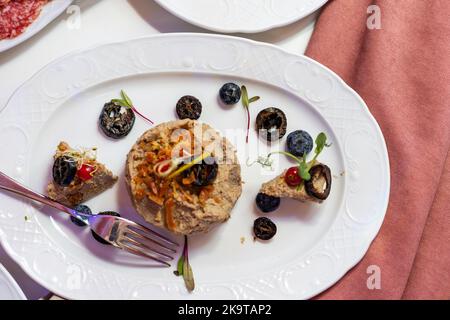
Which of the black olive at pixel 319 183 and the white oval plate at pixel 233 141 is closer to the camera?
the black olive at pixel 319 183

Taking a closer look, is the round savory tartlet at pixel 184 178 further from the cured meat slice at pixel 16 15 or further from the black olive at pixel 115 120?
the cured meat slice at pixel 16 15

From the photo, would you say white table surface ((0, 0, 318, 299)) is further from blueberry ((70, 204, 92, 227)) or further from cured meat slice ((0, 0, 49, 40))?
blueberry ((70, 204, 92, 227))

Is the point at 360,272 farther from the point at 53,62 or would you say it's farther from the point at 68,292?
the point at 53,62

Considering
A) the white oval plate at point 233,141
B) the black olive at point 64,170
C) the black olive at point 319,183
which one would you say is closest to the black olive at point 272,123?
the white oval plate at point 233,141

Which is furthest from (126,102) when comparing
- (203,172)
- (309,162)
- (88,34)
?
(309,162)

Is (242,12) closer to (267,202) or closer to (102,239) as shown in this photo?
(267,202)

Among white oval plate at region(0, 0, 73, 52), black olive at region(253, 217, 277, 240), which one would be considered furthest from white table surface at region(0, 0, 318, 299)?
black olive at region(253, 217, 277, 240)

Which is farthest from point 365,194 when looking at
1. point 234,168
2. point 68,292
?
point 68,292
